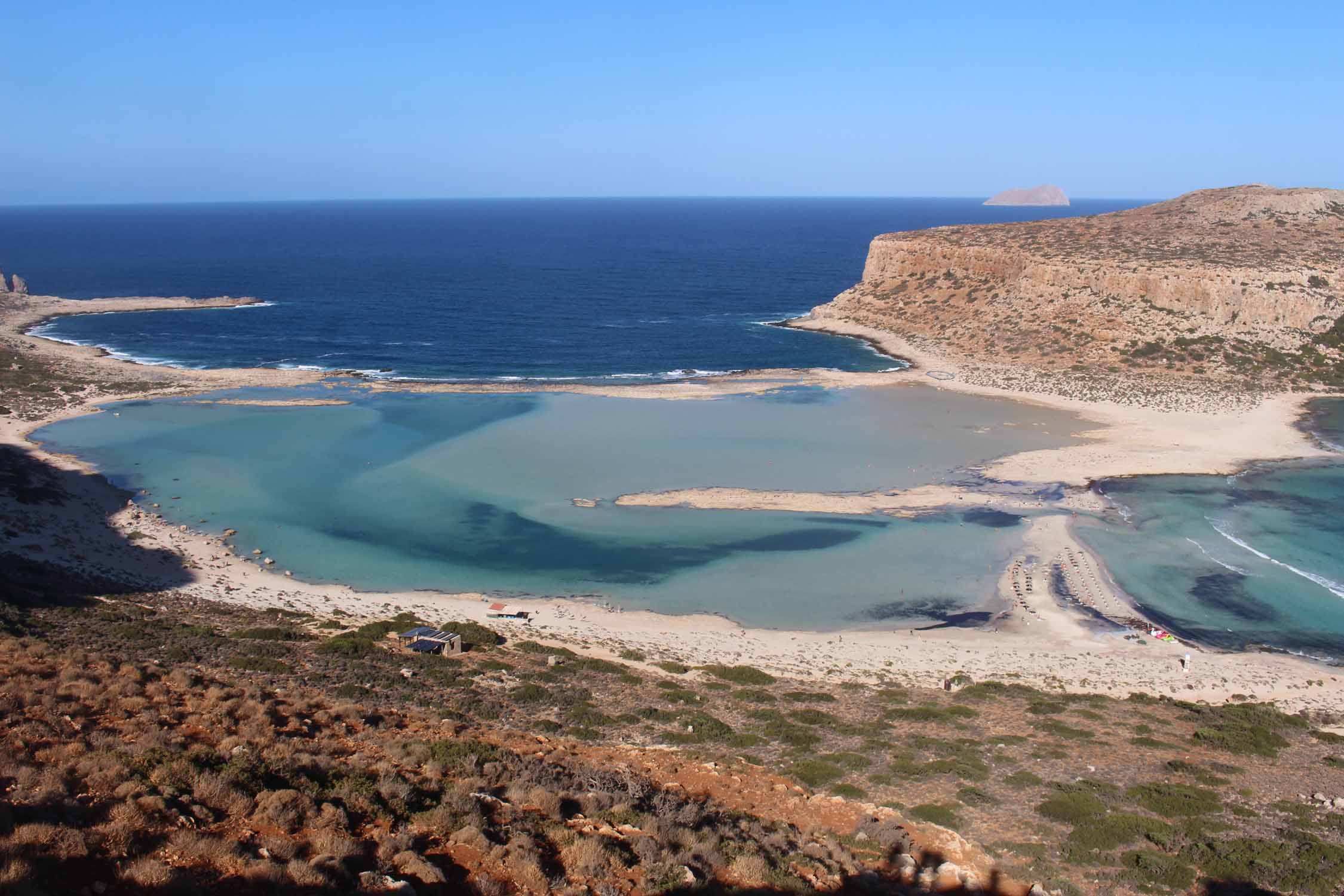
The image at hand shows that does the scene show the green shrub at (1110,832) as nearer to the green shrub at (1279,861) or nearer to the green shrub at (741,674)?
the green shrub at (1279,861)

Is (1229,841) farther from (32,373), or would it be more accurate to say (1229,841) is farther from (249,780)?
(32,373)

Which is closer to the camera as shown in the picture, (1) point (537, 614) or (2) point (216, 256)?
(1) point (537, 614)

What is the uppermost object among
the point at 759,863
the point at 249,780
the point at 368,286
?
the point at 368,286

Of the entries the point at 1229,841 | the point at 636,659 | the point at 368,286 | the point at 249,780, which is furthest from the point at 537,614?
the point at 368,286

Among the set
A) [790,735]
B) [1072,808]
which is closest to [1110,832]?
[1072,808]

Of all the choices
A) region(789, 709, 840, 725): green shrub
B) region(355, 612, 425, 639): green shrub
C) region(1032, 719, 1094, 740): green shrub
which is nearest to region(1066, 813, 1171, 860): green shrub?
region(1032, 719, 1094, 740): green shrub

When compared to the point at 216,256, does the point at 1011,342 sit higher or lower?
lower
